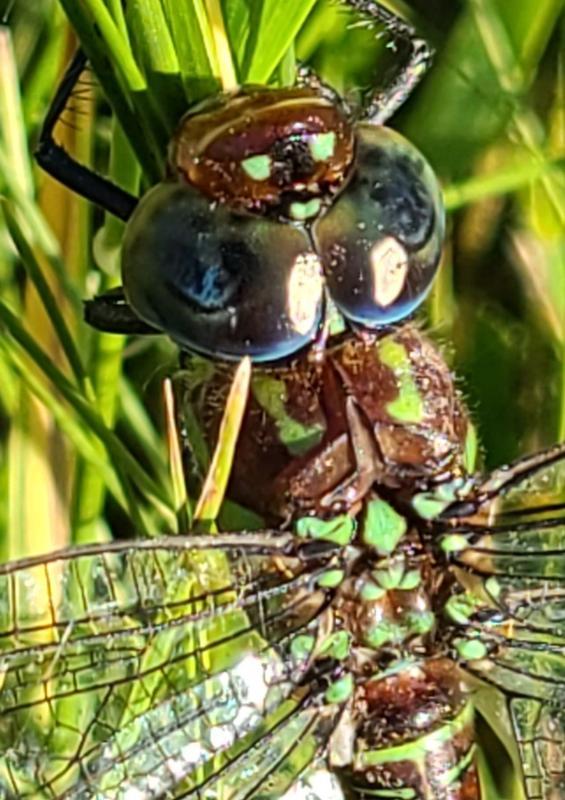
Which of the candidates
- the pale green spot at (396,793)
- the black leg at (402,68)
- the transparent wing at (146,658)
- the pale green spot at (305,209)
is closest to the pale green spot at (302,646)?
the transparent wing at (146,658)

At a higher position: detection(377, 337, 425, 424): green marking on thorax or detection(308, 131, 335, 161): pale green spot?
detection(308, 131, 335, 161): pale green spot

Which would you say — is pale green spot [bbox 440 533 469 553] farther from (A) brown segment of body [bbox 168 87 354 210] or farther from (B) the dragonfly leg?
(A) brown segment of body [bbox 168 87 354 210]

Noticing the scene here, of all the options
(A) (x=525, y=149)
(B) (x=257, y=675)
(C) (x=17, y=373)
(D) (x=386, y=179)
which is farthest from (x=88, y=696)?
(A) (x=525, y=149)

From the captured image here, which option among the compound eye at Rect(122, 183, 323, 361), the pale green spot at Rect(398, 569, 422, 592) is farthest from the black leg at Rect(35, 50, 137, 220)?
the pale green spot at Rect(398, 569, 422, 592)

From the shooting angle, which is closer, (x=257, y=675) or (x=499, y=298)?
(x=257, y=675)

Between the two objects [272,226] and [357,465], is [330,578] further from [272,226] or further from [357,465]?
[272,226]

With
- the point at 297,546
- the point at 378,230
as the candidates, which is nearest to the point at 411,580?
the point at 297,546

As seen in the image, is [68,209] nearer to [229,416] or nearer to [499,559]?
[229,416]
